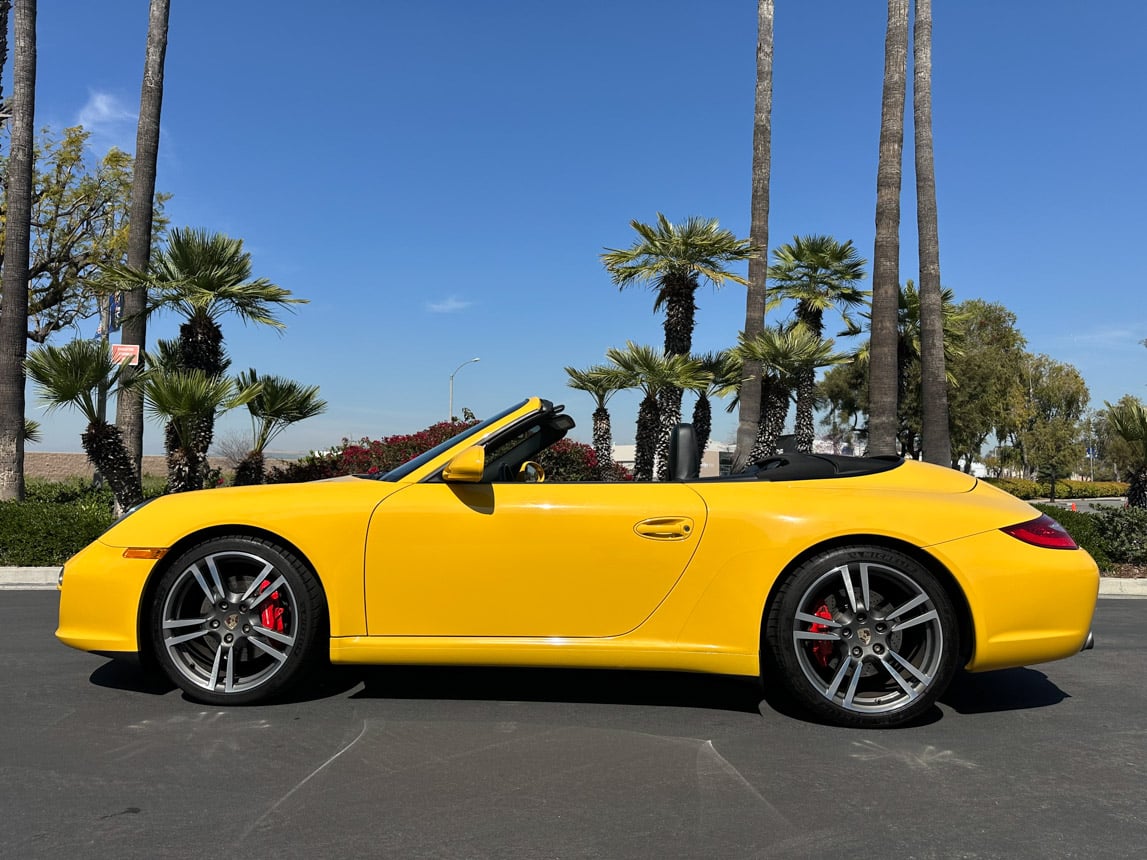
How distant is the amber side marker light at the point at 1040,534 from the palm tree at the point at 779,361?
12.7 m

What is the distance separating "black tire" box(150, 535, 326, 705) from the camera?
369 centimetres

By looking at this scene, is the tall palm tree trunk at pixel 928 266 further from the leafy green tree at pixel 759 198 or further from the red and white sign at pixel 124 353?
the red and white sign at pixel 124 353

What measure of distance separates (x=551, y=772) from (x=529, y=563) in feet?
2.95

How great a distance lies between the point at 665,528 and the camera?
3.61 meters

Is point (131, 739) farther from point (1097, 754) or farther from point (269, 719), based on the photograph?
point (1097, 754)

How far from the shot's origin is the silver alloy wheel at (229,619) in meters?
3.72

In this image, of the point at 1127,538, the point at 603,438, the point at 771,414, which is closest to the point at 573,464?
the point at 603,438

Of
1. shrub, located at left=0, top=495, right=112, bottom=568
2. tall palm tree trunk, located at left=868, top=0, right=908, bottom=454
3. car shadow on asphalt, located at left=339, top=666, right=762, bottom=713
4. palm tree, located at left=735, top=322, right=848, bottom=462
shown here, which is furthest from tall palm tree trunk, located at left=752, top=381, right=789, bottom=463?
car shadow on asphalt, located at left=339, top=666, right=762, bottom=713

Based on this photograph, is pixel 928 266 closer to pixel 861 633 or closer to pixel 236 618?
pixel 861 633

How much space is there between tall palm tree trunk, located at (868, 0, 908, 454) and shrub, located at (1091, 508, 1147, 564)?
165 inches

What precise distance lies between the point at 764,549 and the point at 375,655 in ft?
5.81

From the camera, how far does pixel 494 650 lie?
11.9ft

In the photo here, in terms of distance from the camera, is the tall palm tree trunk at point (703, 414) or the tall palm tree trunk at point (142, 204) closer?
the tall palm tree trunk at point (142, 204)

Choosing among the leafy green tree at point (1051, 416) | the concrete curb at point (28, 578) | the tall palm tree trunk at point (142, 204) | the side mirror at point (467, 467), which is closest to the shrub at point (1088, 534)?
the side mirror at point (467, 467)
